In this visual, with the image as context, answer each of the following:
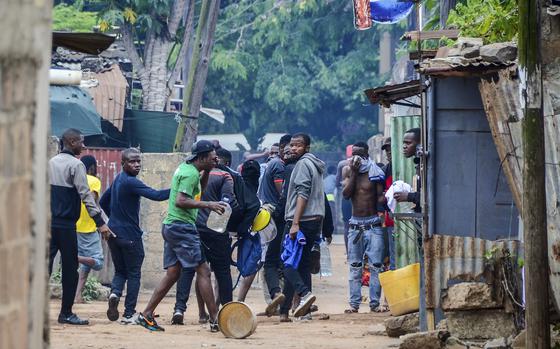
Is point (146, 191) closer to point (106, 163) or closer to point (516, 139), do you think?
point (516, 139)

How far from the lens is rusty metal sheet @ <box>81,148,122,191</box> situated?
59.8 ft

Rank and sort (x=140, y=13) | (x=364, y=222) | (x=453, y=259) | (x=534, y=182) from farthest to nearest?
(x=140, y=13)
(x=364, y=222)
(x=453, y=259)
(x=534, y=182)

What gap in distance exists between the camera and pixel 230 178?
1266cm

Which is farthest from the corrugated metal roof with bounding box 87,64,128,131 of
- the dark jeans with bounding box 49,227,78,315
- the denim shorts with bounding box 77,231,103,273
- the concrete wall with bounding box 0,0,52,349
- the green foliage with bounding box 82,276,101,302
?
the concrete wall with bounding box 0,0,52,349

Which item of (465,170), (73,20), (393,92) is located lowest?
(465,170)

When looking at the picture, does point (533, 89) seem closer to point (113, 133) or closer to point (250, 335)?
point (250, 335)

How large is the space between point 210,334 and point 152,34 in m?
13.7

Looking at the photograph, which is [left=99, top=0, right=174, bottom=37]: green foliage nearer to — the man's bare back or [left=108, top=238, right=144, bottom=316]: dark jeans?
the man's bare back

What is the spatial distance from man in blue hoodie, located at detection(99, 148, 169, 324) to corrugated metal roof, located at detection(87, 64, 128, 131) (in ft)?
28.4

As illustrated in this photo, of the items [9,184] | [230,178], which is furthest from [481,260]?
[9,184]

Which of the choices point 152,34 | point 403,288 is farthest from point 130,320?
point 152,34

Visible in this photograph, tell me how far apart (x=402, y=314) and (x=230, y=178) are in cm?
245

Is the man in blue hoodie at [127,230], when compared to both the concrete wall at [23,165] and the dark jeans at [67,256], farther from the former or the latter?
the concrete wall at [23,165]

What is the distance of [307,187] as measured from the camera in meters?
13.1
